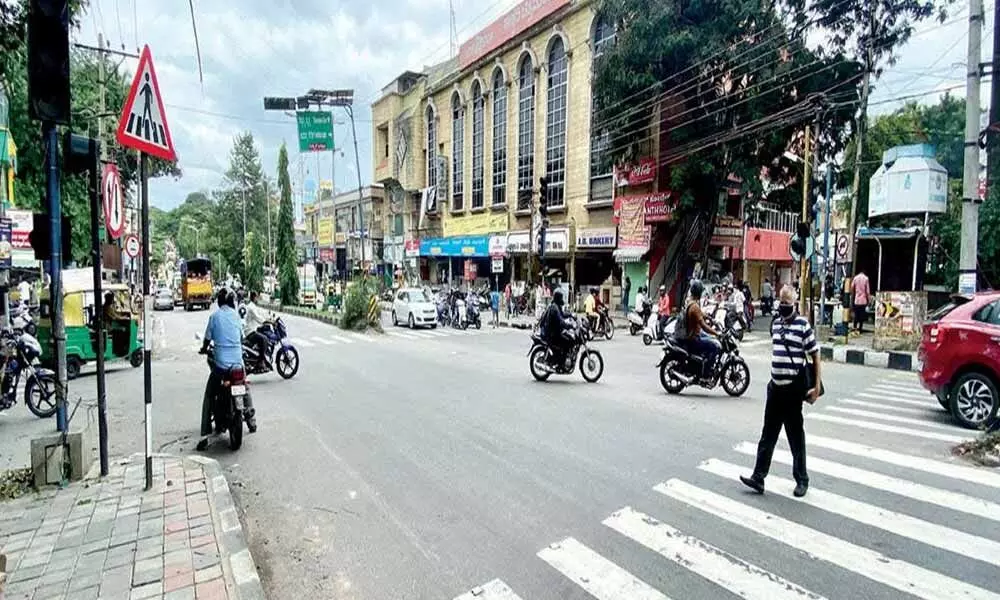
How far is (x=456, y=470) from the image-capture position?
5555mm

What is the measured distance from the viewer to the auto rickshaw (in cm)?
1120

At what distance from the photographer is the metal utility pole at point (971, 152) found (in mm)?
10969

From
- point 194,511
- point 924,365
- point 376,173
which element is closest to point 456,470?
point 194,511

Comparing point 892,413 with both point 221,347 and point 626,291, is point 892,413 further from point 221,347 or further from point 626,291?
point 626,291

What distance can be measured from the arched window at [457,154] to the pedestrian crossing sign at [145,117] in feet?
118

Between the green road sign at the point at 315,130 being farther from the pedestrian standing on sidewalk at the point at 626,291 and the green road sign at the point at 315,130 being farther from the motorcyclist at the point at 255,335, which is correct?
the pedestrian standing on sidewalk at the point at 626,291

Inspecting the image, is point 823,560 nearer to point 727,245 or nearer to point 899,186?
point 899,186

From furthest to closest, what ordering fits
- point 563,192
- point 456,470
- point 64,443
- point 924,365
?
point 563,192
point 924,365
point 456,470
point 64,443

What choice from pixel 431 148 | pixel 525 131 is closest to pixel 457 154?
pixel 431 148

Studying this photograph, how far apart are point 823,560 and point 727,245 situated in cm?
2576

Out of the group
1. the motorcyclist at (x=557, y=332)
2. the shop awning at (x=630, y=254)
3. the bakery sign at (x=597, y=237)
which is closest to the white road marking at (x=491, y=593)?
the motorcyclist at (x=557, y=332)

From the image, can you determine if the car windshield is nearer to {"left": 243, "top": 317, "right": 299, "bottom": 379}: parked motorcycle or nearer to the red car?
{"left": 243, "top": 317, "right": 299, "bottom": 379}: parked motorcycle

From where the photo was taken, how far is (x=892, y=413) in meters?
7.90

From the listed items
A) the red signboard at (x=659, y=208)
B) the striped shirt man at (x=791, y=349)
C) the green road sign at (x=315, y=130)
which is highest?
the green road sign at (x=315, y=130)
